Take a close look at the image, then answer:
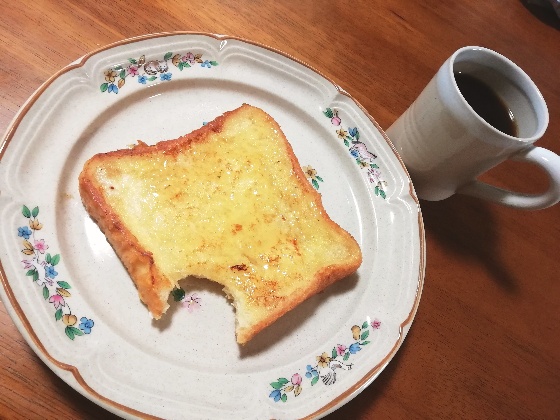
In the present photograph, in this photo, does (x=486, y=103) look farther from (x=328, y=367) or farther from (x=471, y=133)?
(x=328, y=367)

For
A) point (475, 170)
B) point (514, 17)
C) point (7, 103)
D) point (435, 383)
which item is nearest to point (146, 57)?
point (7, 103)

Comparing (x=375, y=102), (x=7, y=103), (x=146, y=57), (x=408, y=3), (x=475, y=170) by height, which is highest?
(x=408, y=3)

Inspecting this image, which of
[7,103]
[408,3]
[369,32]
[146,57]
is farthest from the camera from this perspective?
[408,3]

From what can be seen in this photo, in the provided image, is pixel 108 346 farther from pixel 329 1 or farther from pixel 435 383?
pixel 329 1

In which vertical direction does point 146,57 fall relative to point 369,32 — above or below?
below

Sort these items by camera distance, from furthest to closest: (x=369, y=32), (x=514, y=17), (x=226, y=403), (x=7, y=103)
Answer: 1. (x=514, y=17)
2. (x=369, y=32)
3. (x=7, y=103)
4. (x=226, y=403)

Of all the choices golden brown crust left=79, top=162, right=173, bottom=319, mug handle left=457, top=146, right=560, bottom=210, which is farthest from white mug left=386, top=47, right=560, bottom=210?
golden brown crust left=79, top=162, right=173, bottom=319
